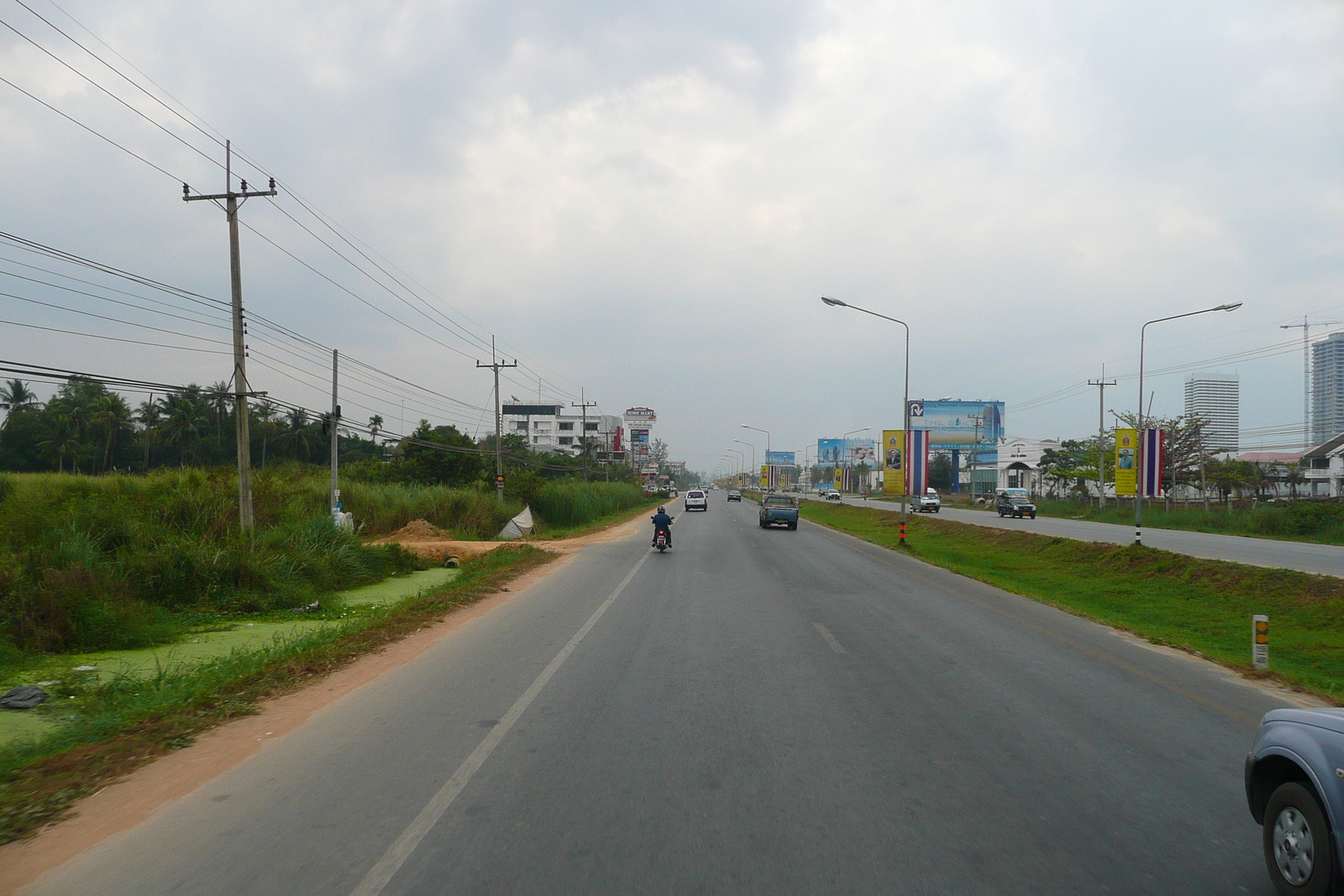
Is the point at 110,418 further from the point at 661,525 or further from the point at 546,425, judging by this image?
the point at 546,425

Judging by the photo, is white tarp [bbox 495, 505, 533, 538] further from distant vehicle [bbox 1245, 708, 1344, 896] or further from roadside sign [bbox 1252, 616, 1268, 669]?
distant vehicle [bbox 1245, 708, 1344, 896]

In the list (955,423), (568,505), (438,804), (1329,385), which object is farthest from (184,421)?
(1329,385)

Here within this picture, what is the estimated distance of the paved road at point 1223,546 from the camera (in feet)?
75.4

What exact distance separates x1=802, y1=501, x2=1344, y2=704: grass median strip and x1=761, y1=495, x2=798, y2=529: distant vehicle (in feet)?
40.3

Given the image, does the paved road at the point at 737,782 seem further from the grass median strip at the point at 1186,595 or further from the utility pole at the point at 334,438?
the utility pole at the point at 334,438

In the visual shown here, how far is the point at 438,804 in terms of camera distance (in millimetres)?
5082

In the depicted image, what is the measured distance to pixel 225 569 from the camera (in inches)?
653

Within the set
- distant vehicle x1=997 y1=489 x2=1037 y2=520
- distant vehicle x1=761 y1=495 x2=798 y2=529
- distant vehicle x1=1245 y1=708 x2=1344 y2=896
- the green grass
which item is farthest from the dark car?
distant vehicle x1=1245 y1=708 x2=1344 y2=896

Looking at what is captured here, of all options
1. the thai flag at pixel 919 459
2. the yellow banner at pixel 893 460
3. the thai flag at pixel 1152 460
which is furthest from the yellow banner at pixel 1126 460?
the thai flag at pixel 919 459

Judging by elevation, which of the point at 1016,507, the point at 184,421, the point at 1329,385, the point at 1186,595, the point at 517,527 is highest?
the point at 1329,385

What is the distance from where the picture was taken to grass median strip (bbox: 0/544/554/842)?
548 centimetres

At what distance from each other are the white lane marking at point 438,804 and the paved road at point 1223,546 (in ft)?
65.8

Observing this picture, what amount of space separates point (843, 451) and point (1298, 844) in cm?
14051

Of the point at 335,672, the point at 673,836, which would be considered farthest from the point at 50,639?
the point at 673,836
